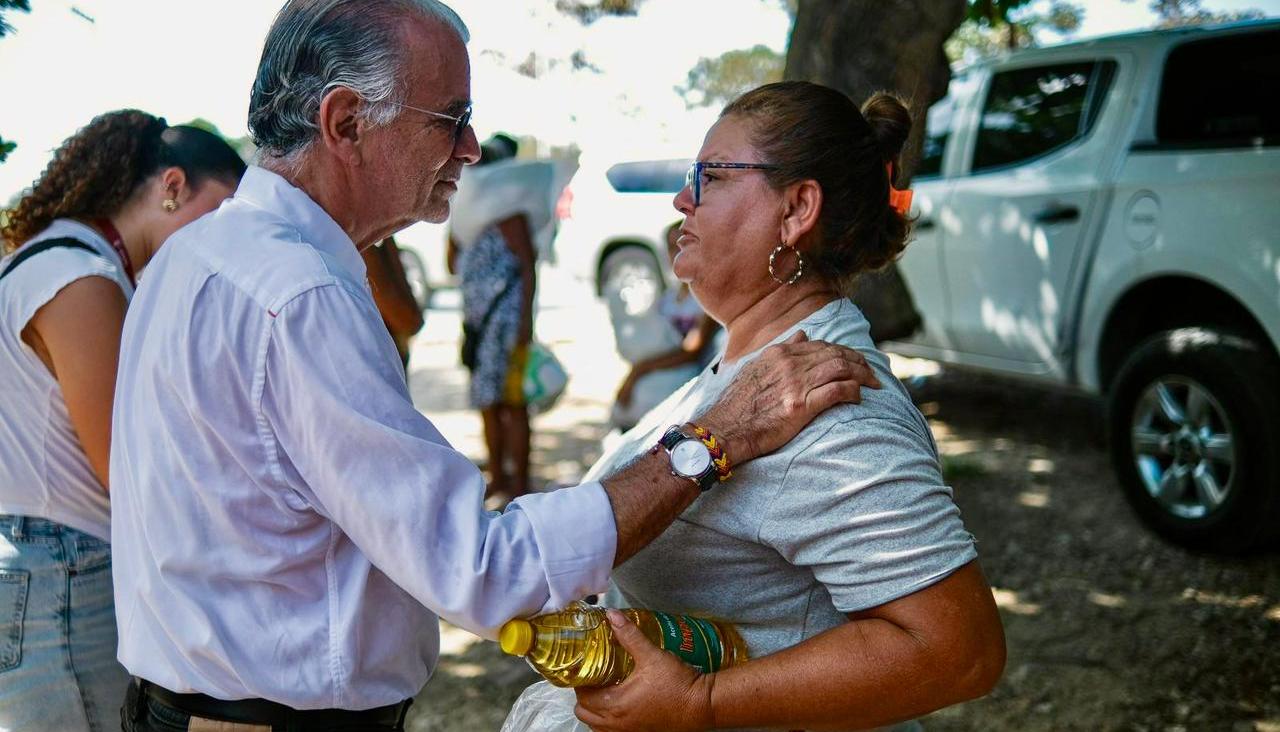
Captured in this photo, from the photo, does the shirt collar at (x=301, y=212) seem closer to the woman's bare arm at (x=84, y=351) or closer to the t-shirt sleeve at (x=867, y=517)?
the woman's bare arm at (x=84, y=351)

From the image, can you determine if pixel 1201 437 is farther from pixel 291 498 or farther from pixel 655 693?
pixel 291 498

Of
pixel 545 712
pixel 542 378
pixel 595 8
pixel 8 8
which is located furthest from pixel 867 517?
pixel 595 8

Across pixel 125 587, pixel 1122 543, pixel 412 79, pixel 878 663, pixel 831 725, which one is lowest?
pixel 1122 543

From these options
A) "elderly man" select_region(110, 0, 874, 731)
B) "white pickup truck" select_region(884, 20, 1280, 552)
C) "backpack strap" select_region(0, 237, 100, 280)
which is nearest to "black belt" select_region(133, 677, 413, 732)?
"elderly man" select_region(110, 0, 874, 731)

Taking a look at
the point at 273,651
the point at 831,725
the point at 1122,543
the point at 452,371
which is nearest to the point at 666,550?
the point at 831,725

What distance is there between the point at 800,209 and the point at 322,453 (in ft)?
3.11

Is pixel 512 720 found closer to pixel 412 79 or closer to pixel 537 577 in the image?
pixel 537 577

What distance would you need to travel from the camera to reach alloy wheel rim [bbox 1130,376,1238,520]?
4.83 meters

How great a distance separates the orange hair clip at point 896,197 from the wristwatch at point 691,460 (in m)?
0.73

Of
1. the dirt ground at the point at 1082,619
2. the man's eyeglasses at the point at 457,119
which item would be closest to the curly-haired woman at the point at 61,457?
the man's eyeglasses at the point at 457,119

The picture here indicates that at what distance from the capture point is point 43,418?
2156 millimetres

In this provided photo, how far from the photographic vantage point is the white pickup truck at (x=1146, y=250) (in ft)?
15.3

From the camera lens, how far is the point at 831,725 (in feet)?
5.54

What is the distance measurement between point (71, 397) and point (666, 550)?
111cm
